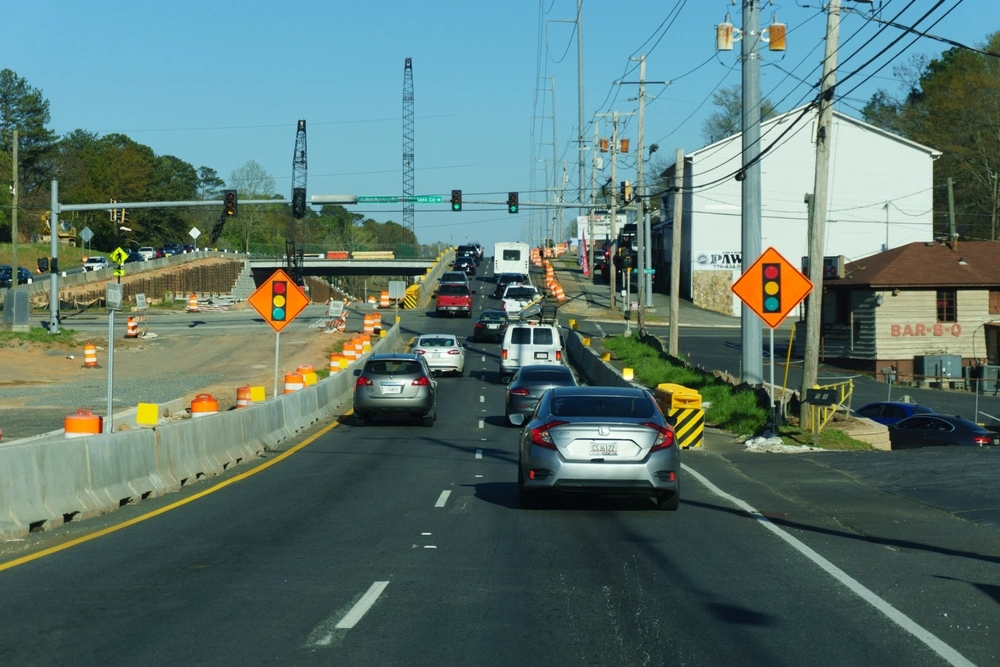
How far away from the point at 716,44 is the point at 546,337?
475 inches

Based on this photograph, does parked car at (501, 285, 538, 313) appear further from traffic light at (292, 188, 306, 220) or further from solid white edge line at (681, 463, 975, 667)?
solid white edge line at (681, 463, 975, 667)

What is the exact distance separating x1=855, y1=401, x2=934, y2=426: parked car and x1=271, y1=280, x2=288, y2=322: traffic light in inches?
588

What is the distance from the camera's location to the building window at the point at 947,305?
163 feet

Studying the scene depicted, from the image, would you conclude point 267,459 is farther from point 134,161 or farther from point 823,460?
point 134,161

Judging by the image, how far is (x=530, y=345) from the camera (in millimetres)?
39125

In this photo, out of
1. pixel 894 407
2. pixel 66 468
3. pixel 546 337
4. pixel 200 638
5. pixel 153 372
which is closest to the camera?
pixel 200 638

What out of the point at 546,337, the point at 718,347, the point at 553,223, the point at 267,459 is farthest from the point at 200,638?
the point at 553,223

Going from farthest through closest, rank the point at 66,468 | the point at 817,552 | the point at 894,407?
1. the point at 894,407
2. the point at 66,468
3. the point at 817,552

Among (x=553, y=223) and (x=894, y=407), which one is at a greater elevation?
(x=553, y=223)

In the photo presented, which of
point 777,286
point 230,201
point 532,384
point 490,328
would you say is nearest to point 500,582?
point 777,286

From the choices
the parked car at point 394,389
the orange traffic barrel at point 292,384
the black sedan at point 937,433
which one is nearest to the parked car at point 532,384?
the parked car at point 394,389

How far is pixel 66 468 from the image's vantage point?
42.0ft

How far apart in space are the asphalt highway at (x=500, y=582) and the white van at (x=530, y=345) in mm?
22757

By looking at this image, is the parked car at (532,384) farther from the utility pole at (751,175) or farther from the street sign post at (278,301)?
the street sign post at (278,301)
